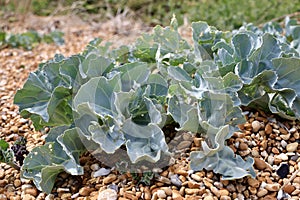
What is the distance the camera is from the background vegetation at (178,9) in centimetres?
375

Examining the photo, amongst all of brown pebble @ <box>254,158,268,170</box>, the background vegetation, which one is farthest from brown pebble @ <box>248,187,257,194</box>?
the background vegetation

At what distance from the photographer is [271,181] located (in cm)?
168

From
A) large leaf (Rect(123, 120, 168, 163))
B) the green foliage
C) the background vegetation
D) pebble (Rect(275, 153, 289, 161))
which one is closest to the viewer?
large leaf (Rect(123, 120, 168, 163))

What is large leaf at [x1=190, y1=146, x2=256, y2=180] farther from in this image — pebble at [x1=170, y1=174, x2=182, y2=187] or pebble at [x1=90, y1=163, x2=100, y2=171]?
pebble at [x1=90, y1=163, x2=100, y2=171]

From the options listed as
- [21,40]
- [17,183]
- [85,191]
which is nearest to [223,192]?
[85,191]

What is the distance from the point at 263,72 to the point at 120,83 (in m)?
0.54

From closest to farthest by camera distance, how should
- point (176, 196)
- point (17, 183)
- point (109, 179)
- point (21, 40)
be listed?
point (176, 196) → point (109, 179) → point (17, 183) → point (21, 40)

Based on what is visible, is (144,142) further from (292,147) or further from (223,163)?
(292,147)

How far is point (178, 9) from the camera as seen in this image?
442 cm

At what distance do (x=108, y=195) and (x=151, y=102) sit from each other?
35cm

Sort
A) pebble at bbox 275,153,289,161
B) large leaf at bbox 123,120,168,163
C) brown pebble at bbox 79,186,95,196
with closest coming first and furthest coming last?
large leaf at bbox 123,120,168,163 → brown pebble at bbox 79,186,95,196 → pebble at bbox 275,153,289,161

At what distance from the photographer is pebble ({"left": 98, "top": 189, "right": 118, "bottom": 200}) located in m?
1.60

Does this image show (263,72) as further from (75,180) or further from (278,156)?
(75,180)

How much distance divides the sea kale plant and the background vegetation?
1665 mm
